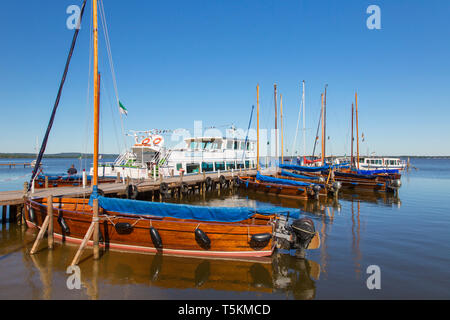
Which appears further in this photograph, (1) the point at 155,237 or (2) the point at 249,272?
(1) the point at 155,237

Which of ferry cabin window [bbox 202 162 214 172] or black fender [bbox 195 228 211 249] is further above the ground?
ferry cabin window [bbox 202 162 214 172]

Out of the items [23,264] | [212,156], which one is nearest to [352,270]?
[23,264]

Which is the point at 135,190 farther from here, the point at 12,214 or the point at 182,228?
the point at 182,228

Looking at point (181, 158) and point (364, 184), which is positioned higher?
point (181, 158)

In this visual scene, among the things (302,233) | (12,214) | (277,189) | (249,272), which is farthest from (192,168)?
(249,272)

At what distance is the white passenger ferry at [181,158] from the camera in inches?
970

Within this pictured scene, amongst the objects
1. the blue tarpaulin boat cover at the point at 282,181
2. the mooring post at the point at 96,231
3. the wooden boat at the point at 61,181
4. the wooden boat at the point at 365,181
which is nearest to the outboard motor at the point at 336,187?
the blue tarpaulin boat cover at the point at 282,181

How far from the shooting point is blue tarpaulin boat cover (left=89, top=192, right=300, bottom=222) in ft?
29.1

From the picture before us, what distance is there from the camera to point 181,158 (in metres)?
28.2

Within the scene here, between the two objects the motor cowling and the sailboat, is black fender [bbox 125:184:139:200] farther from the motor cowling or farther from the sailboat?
the motor cowling

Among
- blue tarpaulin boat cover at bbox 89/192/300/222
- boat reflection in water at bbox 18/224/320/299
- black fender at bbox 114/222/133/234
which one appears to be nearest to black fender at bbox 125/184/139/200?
blue tarpaulin boat cover at bbox 89/192/300/222

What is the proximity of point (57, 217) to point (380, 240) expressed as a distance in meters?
13.3

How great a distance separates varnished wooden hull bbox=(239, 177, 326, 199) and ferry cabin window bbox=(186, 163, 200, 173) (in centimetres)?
566

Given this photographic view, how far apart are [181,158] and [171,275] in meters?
21.2
